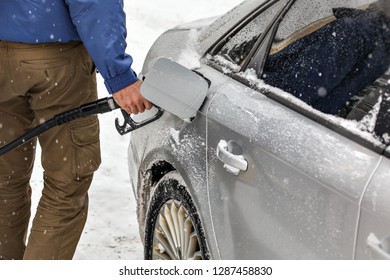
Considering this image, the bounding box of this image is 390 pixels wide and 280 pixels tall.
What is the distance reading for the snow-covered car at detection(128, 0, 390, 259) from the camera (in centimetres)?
179

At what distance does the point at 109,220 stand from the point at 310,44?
2.02 metres

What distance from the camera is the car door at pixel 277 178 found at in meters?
1.81

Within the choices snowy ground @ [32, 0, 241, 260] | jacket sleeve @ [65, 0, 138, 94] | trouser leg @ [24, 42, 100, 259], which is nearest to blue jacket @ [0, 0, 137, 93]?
jacket sleeve @ [65, 0, 138, 94]

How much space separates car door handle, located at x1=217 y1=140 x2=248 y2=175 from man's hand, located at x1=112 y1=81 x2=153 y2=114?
462 millimetres

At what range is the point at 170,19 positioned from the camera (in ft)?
25.0

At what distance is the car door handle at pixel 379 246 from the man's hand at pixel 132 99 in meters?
1.20

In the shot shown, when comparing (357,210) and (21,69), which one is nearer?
(357,210)

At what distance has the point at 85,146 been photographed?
2.94m

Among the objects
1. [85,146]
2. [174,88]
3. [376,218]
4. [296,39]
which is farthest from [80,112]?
[376,218]

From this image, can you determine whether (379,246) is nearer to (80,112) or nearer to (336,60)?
(336,60)

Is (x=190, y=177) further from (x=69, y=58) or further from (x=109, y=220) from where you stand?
(x=109, y=220)

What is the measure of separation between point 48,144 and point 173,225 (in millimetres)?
660

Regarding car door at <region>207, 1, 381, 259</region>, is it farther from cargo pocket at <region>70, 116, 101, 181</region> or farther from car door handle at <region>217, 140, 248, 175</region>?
cargo pocket at <region>70, 116, 101, 181</region>
